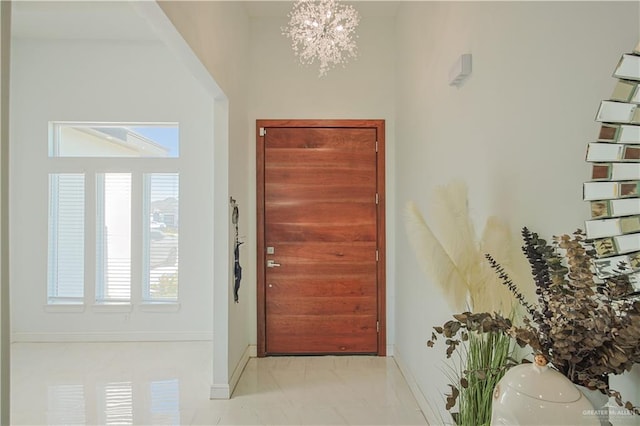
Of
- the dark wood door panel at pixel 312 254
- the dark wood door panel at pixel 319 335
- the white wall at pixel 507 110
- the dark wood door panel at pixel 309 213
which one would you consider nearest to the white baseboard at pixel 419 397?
the white wall at pixel 507 110

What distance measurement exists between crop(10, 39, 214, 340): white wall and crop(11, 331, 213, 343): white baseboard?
0.01 metres

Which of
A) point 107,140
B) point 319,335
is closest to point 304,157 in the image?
point 319,335

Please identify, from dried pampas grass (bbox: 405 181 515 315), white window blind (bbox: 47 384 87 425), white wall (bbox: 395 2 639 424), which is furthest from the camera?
white window blind (bbox: 47 384 87 425)

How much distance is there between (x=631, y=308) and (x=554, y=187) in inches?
21.5

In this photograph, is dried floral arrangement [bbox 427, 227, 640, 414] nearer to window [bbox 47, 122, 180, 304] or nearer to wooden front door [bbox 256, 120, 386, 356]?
wooden front door [bbox 256, 120, 386, 356]

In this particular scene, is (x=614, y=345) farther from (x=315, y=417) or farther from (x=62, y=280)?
(x=62, y=280)

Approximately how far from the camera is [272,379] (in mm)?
3336

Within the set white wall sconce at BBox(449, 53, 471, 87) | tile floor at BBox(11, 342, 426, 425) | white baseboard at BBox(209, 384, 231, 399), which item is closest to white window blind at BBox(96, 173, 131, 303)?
tile floor at BBox(11, 342, 426, 425)

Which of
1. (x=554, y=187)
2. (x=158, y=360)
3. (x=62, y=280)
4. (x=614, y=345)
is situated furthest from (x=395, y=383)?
(x=62, y=280)

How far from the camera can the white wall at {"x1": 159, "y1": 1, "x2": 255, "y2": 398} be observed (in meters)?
2.48

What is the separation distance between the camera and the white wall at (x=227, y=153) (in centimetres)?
248

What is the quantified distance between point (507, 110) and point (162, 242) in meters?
3.73

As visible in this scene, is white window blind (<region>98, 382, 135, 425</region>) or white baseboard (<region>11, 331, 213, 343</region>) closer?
white window blind (<region>98, 382, 135, 425</region>)

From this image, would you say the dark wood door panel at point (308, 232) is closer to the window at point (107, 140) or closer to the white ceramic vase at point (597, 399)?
the window at point (107, 140)
